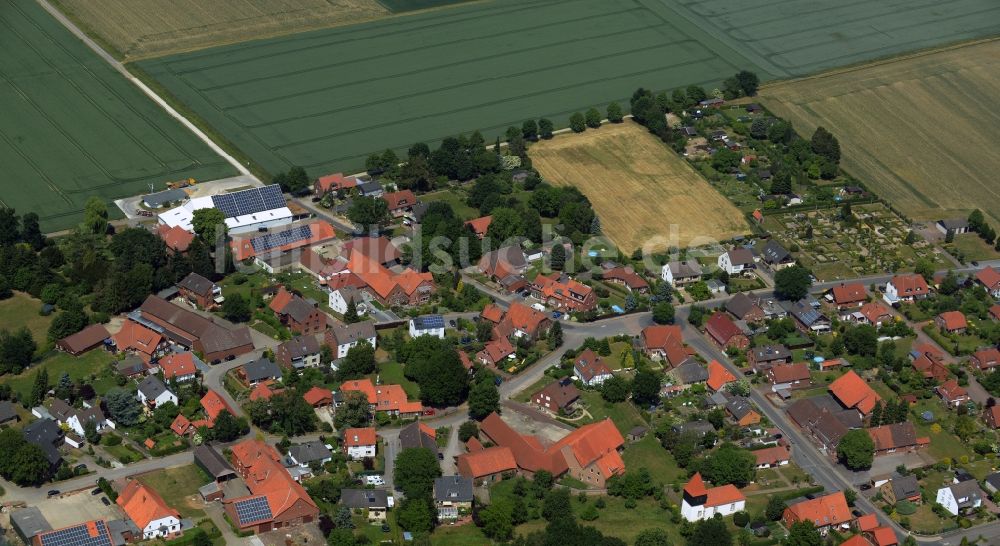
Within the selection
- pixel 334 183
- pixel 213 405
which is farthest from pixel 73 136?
pixel 213 405

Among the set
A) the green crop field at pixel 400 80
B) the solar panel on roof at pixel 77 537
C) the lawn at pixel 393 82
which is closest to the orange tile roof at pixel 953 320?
the lawn at pixel 393 82

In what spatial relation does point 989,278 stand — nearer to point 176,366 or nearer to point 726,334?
point 726,334

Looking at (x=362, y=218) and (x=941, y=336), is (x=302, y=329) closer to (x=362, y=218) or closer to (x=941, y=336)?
(x=362, y=218)

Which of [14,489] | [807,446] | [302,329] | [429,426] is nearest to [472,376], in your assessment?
[429,426]

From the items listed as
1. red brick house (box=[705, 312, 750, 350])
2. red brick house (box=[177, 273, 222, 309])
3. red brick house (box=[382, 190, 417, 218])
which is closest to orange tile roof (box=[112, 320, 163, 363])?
red brick house (box=[177, 273, 222, 309])

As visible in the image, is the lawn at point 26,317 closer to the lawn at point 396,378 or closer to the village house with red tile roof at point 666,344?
the lawn at point 396,378
